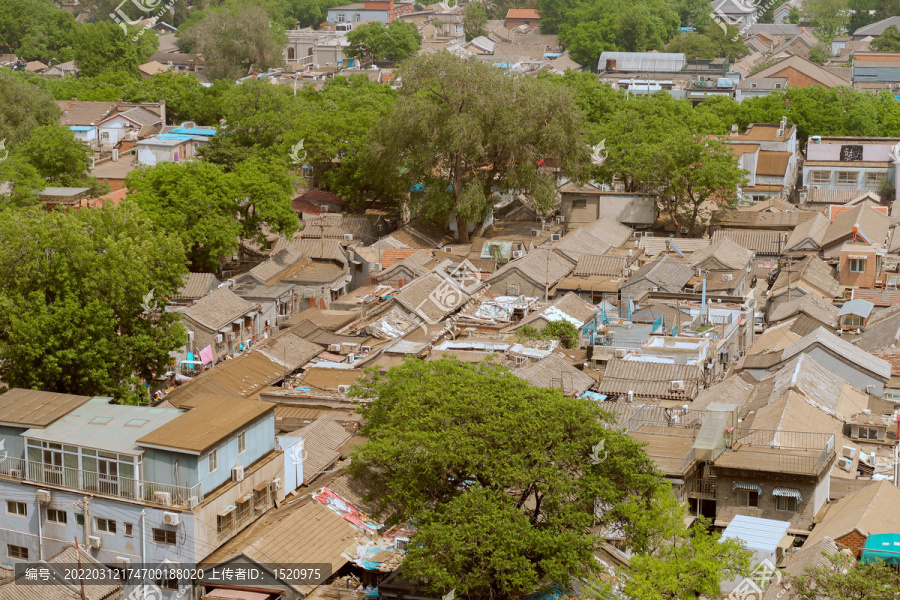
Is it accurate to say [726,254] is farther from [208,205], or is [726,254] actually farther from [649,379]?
[208,205]

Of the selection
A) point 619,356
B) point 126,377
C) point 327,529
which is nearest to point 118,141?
point 126,377

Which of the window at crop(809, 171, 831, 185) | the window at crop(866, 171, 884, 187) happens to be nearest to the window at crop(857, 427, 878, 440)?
the window at crop(866, 171, 884, 187)

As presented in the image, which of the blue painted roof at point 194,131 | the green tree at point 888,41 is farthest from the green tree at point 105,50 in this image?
the green tree at point 888,41

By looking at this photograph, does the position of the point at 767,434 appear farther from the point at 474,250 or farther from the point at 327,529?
the point at 474,250

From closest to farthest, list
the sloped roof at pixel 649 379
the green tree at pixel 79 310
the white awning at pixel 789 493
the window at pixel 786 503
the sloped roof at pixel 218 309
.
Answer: the white awning at pixel 789 493, the window at pixel 786 503, the green tree at pixel 79 310, the sloped roof at pixel 649 379, the sloped roof at pixel 218 309

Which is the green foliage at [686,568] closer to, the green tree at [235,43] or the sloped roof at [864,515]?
the sloped roof at [864,515]

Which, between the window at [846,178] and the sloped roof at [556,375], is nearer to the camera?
the sloped roof at [556,375]
